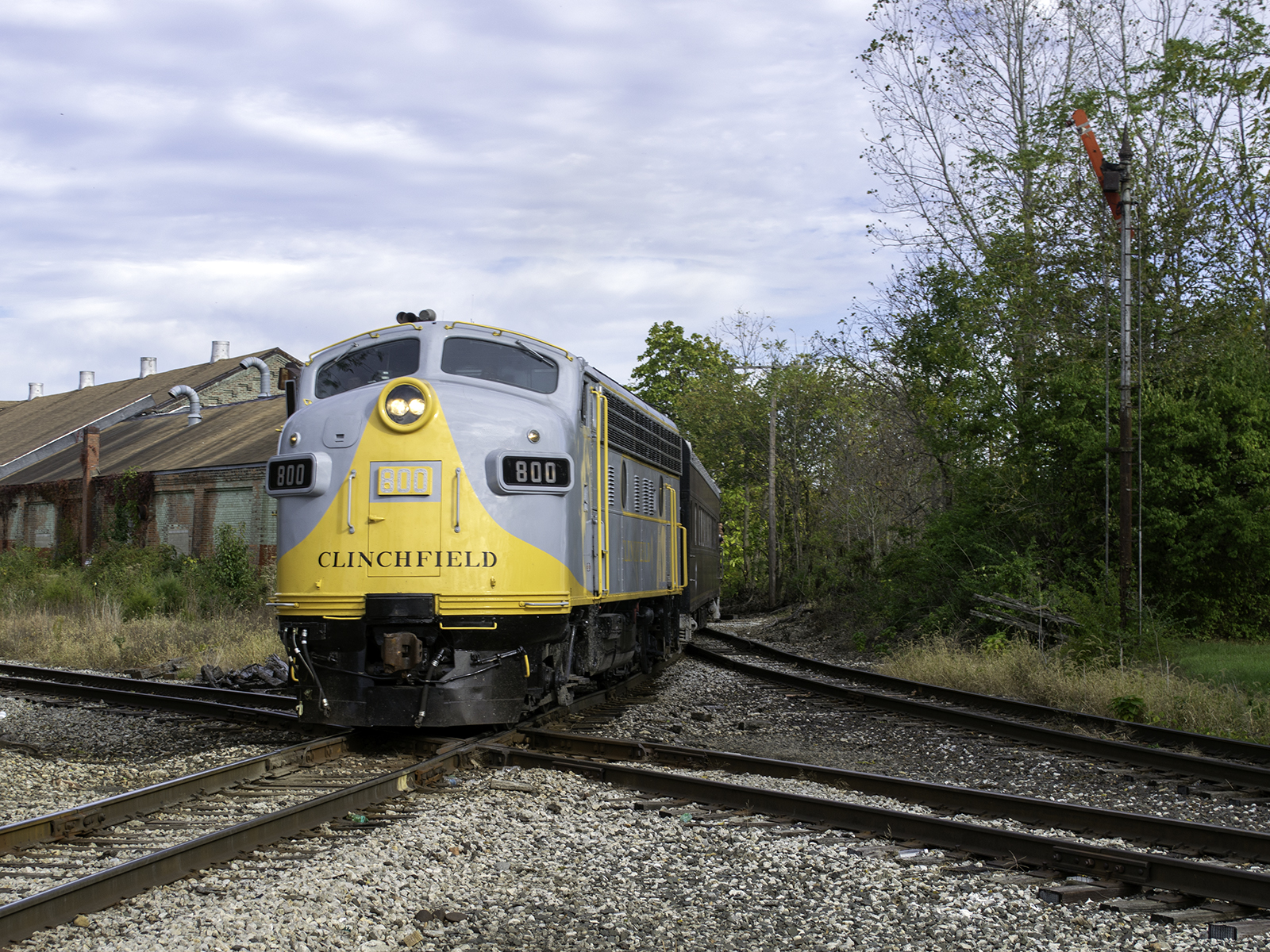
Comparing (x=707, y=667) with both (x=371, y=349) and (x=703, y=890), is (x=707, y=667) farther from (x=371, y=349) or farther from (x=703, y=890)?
(x=703, y=890)

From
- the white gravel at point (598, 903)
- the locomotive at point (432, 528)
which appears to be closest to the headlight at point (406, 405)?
the locomotive at point (432, 528)

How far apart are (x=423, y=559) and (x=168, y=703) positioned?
17.0ft

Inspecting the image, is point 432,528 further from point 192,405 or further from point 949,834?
point 192,405

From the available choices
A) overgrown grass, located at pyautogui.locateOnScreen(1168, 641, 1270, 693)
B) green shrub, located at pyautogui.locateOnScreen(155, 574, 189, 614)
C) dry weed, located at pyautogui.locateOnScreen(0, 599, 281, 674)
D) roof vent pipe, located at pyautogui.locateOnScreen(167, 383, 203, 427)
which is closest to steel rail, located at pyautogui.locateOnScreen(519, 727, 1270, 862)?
overgrown grass, located at pyautogui.locateOnScreen(1168, 641, 1270, 693)

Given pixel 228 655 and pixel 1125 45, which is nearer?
pixel 228 655

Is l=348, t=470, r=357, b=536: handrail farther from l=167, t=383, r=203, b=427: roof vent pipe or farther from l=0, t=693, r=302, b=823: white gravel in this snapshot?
l=167, t=383, r=203, b=427: roof vent pipe

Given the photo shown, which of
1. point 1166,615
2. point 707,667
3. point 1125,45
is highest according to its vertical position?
point 1125,45

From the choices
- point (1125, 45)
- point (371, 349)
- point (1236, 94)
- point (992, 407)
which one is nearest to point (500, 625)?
point (371, 349)

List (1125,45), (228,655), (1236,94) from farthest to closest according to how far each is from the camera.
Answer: (1125,45) < (1236,94) < (228,655)

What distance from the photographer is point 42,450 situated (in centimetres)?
3816

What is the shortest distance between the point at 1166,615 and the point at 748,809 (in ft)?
31.9

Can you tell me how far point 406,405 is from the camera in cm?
814

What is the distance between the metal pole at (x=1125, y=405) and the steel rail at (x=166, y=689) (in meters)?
9.62

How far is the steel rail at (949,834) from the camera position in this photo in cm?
486
